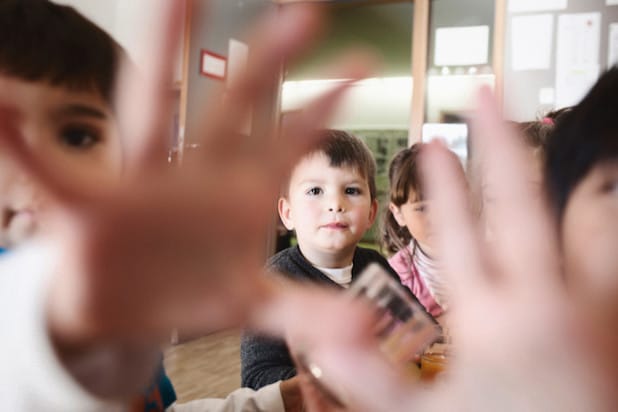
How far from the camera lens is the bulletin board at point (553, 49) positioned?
2.59 metres

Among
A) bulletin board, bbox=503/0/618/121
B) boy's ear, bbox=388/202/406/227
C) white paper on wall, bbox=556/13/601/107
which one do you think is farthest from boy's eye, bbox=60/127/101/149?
white paper on wall, bbox=556/13/601/107

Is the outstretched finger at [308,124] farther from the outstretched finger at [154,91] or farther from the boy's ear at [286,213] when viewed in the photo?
the boy's ear at [286,213]

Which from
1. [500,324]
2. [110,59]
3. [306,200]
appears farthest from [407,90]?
[500,324]

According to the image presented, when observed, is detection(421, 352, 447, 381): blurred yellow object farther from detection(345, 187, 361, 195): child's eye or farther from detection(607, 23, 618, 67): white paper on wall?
detection(607, 23, 618, 67): white paper on wall

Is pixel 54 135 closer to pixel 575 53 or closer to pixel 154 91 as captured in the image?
pixel 154 91

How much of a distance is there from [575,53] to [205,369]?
2.32m

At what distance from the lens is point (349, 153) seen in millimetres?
1132

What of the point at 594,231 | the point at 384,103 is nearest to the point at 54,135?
Answer: the point at 594,231

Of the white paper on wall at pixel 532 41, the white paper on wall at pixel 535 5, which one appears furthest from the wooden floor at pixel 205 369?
the white paper on wall at pixel 535 5

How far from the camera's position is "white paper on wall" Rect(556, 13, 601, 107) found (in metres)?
2.60

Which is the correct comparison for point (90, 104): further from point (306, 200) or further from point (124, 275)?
point (306, 200)

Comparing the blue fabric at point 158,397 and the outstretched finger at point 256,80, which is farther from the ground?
the outstretched finger at point 256,80

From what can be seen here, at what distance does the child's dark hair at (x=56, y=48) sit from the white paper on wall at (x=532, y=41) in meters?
2.58

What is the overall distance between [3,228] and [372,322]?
309mm
